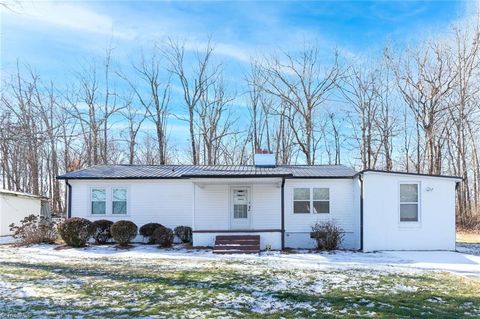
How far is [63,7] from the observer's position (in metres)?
11.4

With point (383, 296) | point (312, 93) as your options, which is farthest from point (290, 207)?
point (312, 93)

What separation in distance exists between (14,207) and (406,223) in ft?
63.4

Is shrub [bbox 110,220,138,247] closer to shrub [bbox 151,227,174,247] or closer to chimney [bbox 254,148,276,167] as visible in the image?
shrub [bbox 151,227,174,247]

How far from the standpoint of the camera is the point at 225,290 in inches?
295

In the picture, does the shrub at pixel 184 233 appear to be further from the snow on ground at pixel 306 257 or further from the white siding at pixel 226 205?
the snow on ground at pixel 306 257

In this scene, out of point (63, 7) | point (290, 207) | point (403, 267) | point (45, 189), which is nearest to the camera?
point (403, 267)

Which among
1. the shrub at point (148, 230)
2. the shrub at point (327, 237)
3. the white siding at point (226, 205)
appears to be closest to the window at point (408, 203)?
the shrub at point (327, 237)

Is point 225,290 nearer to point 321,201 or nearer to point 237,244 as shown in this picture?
point 237,244

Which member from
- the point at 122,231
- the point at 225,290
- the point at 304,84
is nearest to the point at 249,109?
the point at 304,84

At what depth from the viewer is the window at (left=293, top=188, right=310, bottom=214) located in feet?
52.9

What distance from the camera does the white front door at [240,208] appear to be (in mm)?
16234

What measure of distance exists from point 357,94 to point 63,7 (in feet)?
82.4

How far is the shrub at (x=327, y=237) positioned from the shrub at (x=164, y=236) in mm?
5422

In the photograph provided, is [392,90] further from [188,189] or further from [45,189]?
[45,189]
